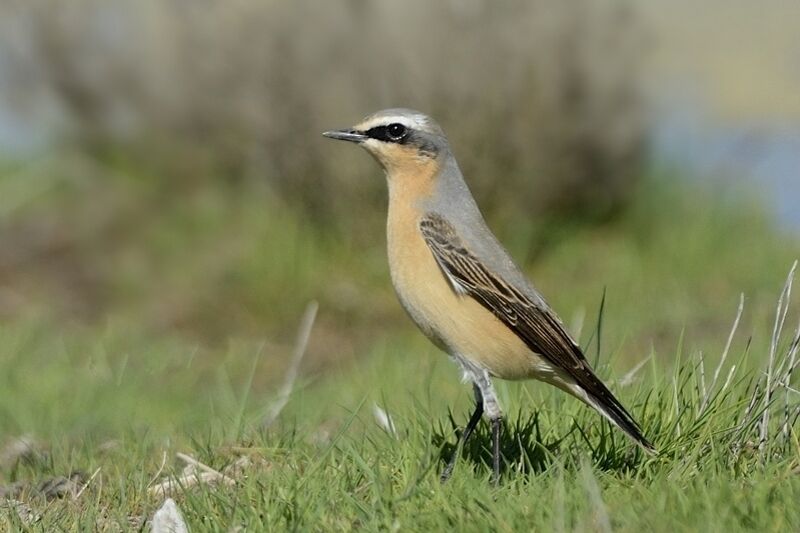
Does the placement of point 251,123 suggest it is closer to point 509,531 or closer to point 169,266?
point 169,266

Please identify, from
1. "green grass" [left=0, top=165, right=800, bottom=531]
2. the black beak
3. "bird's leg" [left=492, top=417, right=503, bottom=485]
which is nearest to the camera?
"green grass" [left=0, top=165, right=800, bottom=531]

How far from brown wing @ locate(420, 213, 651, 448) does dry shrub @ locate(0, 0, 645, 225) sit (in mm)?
7140

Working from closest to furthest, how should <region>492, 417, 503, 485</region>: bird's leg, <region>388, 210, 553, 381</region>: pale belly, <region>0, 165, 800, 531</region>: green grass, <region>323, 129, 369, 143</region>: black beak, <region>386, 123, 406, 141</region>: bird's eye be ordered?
<region>0, 165, 800, 531</region>: green grass, <region>492, 417, 503, 485</region>: bird's leg, <region>388, 210, 553, 381</region>: pale belly, <region>323, 129, 369, 143</region>: black beak, <region>386, 123, 406, 141</region>: bird's eye

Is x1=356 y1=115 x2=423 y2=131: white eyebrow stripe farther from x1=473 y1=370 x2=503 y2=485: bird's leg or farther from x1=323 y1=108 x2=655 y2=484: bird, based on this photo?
x1=473 y1=370 x2=503 y2=485: bird's leg

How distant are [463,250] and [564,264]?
7.80m

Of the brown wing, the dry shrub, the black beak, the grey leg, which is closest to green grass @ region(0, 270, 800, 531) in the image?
the grey leg

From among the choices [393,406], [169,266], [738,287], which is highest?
[393,406]

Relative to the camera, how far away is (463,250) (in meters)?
6.27

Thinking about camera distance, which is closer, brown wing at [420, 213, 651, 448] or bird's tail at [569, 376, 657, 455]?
bird's tail at [569, 376, 657, 455]

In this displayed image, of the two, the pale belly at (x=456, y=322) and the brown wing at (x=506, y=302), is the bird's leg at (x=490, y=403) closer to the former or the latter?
the pale belly at (x=456, y=322)

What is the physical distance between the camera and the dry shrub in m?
13.5

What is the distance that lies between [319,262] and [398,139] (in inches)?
280

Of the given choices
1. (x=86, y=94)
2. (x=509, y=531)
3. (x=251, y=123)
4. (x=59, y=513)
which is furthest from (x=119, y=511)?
(x=86, y=94)

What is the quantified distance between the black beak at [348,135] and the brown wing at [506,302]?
665mm
